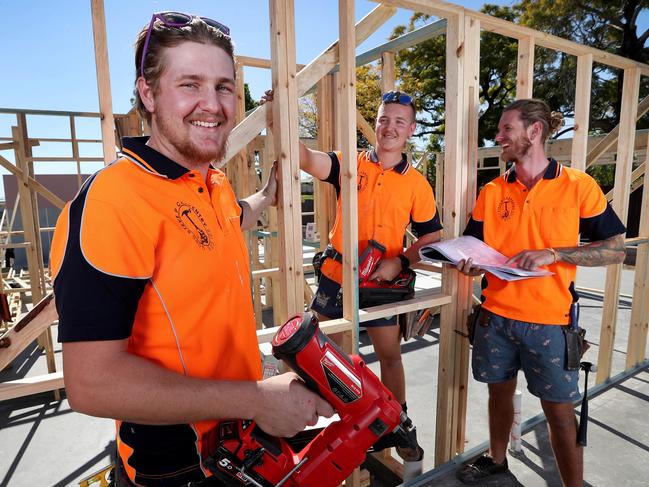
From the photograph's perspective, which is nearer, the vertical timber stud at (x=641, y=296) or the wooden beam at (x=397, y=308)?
the wooden beam at (x=397, y=308)

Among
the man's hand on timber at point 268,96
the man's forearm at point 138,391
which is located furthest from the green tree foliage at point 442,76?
the man's forearm at point 138,391

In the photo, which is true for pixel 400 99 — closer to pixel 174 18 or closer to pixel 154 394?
pixel 174 18

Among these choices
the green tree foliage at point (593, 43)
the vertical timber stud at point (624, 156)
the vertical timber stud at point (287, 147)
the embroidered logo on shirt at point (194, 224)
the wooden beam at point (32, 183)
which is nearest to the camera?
the embroidered logo on shirt at point (194, 224)

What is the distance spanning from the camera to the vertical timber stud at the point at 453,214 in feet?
7.44

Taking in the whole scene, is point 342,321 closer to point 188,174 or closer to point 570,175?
point 188,174

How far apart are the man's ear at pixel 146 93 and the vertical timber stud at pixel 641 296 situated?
4.15 metres

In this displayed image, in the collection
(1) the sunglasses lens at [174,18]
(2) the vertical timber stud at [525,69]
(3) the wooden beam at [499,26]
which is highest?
(3) the wooden beam at [499,26]

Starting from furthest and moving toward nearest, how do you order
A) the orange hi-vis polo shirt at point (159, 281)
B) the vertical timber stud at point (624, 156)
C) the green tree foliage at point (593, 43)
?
the green tree foliage at point (593, 43)
the vertical timber stud at point (624, 156)
the orange hi-vis polo shirt at point (159, 281)

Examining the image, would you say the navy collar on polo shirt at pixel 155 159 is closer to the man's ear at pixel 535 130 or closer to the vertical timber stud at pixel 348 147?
the vertical timber stud at pixel 348 147

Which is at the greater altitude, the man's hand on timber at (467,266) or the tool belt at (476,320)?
the man's hand on timber at (467,266)

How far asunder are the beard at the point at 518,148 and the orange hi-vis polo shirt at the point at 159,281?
1679mm

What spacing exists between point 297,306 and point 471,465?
1698 millimetres

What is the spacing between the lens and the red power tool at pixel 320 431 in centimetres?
107

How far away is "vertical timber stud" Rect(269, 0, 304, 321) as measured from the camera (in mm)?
1646
